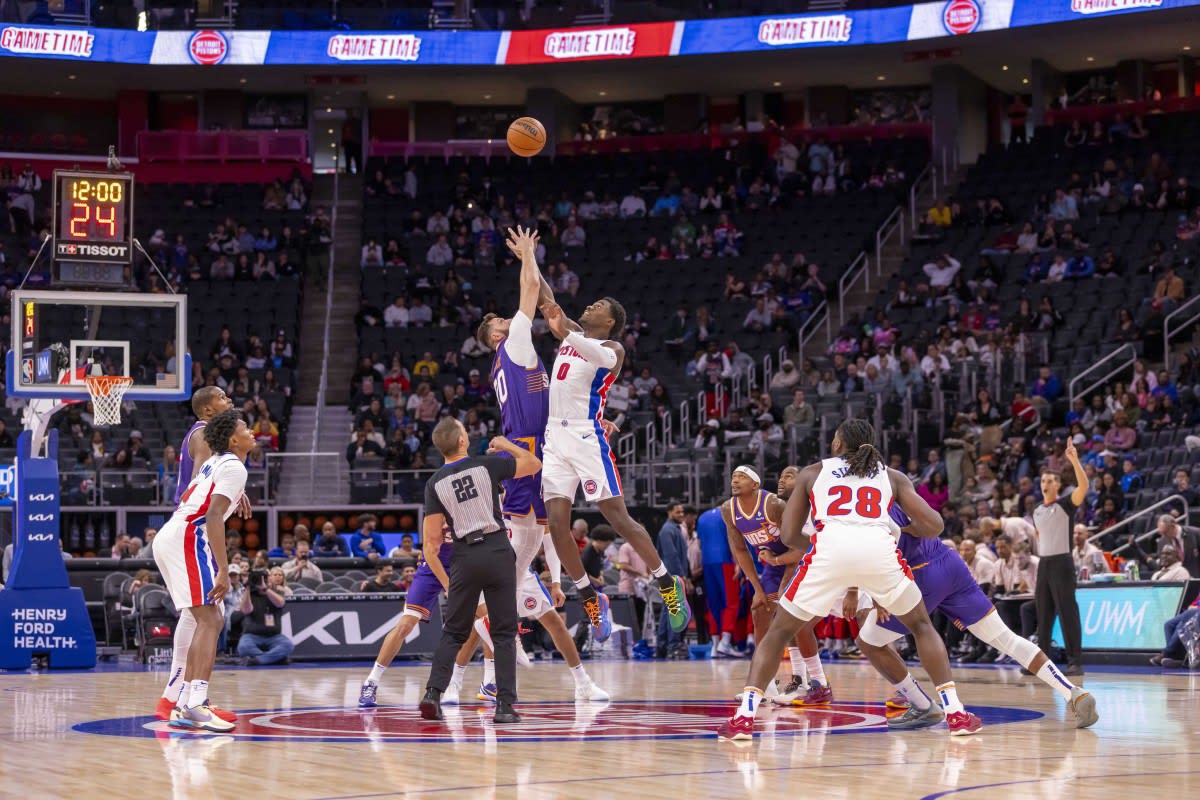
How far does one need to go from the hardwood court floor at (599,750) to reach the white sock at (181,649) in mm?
296

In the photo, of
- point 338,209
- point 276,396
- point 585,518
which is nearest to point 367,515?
point 585,518

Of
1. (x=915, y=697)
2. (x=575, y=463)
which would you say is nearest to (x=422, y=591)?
(x=575, y=463)

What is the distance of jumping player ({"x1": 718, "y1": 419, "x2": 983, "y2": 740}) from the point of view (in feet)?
32.3

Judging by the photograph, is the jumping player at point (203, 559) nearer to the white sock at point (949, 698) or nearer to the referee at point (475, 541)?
the referee at point (475, 541)

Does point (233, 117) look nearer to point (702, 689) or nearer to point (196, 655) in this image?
point (702, 689)

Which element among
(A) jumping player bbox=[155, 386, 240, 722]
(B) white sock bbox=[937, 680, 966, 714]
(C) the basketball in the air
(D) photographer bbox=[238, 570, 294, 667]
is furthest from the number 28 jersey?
(D) photographer bbox=[238, 570, 294, 667]

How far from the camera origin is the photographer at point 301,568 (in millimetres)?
21609

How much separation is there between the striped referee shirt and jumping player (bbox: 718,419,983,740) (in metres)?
1.84

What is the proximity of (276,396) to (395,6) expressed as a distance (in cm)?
1142

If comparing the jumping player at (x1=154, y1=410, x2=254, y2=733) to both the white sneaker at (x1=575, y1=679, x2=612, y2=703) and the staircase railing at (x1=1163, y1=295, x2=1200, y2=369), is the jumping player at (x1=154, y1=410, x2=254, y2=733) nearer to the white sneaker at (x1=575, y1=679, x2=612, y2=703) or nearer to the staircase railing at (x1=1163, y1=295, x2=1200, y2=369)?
the white sneaker at (x1=575, y1=679, x2=612, y2=703)

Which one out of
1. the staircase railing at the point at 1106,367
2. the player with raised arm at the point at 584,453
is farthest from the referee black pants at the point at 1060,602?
the staircase railing at the point at 1106,367

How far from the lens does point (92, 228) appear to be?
18.5 m

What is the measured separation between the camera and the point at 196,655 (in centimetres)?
1064

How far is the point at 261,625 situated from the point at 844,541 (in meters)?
11.6
